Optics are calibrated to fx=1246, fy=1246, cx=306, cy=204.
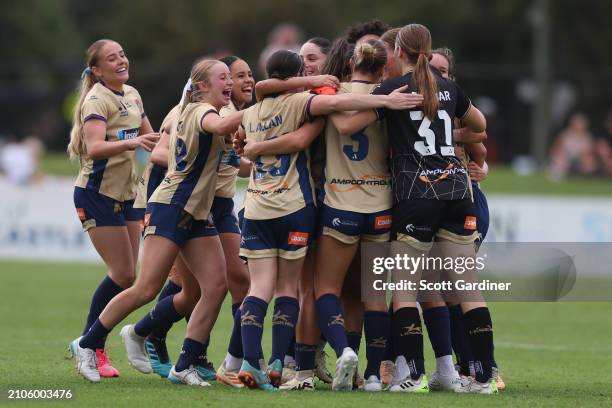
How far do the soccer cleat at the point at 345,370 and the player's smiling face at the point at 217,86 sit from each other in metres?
1.90

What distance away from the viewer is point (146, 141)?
8.72m

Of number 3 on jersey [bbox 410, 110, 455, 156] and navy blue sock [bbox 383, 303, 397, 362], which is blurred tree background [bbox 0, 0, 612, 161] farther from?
number 3 on jersey [bbox 410, 110, 455, 156]

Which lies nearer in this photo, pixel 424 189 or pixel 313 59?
pixel 424 189

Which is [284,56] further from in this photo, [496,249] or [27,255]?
[27,255]

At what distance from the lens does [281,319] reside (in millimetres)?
7984

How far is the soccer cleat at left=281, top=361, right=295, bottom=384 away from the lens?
846 centimetres

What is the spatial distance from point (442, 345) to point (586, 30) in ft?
105

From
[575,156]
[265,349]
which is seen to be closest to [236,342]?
[265,349]

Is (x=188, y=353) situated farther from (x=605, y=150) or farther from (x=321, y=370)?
(x=605, y=150)

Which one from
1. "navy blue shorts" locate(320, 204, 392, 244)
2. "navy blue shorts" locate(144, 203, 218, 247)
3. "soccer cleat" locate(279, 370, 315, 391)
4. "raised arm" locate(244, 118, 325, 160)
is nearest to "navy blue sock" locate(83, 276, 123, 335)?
"navy blue shorts" locate(144, 203, 218, 247)

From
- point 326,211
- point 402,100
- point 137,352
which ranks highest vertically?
point 402,100

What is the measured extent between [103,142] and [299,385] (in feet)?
7.72

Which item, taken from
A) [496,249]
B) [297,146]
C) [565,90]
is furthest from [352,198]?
[565,90]

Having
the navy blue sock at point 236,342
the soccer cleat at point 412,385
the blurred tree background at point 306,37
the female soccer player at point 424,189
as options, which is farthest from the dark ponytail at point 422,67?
the blurred tree background at point 306,37
